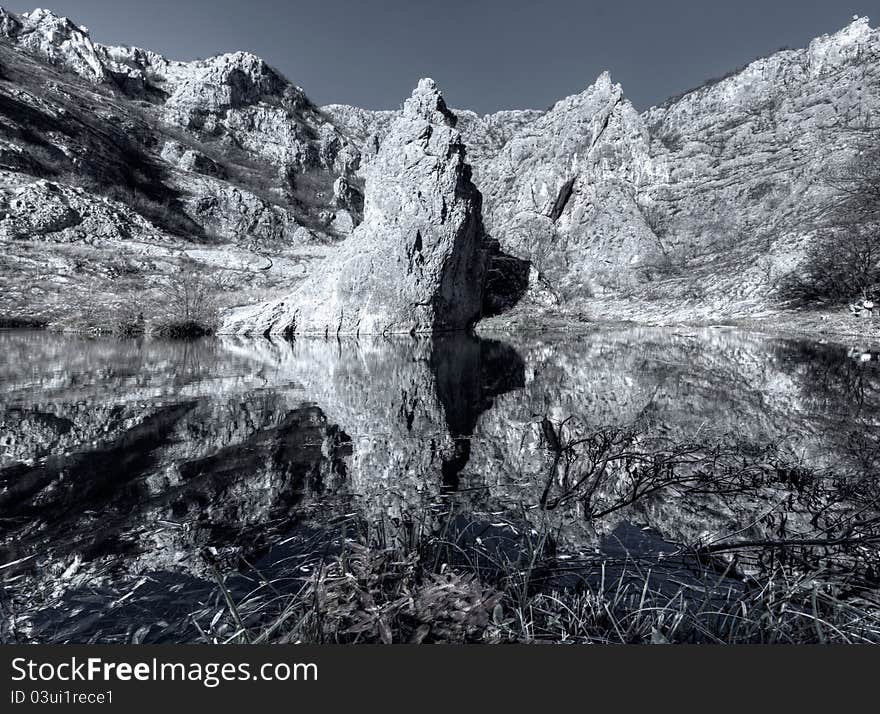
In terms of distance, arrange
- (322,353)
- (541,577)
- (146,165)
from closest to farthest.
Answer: (541,577) < (322,353) < (146,165)

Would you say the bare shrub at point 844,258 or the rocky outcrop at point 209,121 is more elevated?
the rocky outcrop at point 209,121

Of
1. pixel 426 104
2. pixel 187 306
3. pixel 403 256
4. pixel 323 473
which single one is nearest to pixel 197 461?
pixel 323 473

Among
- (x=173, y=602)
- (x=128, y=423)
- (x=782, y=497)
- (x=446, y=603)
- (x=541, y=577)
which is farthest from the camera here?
(x=128, y=423)

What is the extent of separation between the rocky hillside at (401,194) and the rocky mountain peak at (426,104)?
2.20m

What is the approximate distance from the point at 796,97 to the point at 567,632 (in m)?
56.7

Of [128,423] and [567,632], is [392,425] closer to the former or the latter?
[128,423]

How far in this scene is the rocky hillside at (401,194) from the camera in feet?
79.0

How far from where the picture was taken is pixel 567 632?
1.87 metres

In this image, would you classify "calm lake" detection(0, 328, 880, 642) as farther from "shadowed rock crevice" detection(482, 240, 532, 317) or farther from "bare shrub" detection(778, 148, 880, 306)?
"shadowed rock crevice" detection(482, 240, 532, 317)

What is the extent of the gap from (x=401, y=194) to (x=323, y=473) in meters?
22.9

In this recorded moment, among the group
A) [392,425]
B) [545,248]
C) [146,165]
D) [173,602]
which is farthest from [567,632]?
[146,165]

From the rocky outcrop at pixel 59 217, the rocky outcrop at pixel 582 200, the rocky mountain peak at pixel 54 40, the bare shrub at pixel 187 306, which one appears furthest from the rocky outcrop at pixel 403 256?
the rocky mountain peak at pixel 54 40

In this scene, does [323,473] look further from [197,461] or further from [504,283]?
[504,283]

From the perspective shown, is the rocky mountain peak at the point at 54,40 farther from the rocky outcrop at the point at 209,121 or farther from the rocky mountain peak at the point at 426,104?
the rocky mountain peak at the point at 426,104
